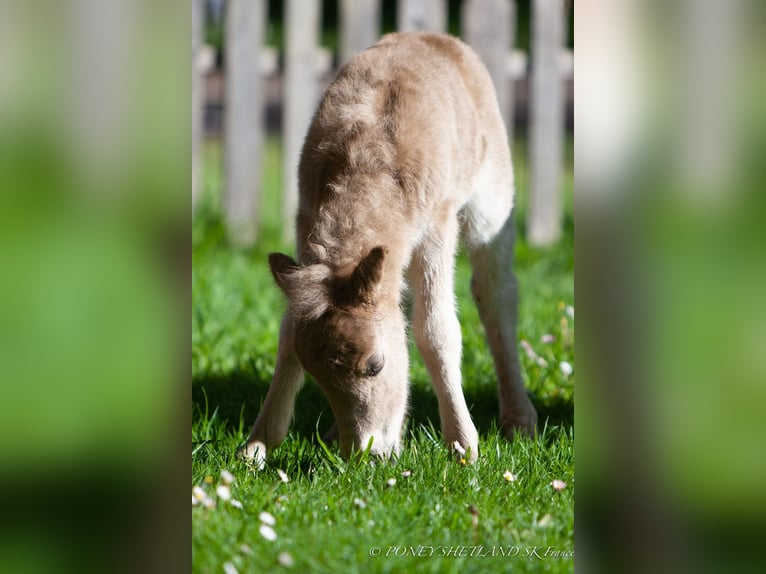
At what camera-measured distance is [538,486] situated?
3307 mm

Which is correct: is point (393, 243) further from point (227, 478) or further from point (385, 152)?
point (227, 478)

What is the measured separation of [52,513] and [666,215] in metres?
1.51

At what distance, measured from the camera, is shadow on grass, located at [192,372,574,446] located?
4312mm

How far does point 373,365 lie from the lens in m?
3.35

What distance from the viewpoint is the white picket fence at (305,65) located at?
300 inches

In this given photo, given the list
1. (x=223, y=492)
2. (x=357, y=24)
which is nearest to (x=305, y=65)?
(x=357, y=24)

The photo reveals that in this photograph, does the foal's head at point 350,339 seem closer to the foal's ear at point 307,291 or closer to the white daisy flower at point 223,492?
the foal's ear at point 307,291

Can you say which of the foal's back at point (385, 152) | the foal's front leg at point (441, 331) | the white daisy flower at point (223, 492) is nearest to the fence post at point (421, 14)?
the foal's back at point (385, 152)

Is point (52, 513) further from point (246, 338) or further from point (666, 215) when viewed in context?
point (246, 338)

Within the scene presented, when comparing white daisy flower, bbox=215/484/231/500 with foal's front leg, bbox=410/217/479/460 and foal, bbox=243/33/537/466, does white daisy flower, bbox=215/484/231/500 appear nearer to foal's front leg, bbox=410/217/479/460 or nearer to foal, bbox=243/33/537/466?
foal, bbox=243/33/537/466

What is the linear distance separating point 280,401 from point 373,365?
71cm

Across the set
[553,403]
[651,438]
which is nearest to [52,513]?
[651,438]

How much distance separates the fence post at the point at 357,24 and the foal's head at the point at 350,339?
4.67 m

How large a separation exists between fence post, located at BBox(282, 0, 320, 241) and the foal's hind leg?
329 centimetres
